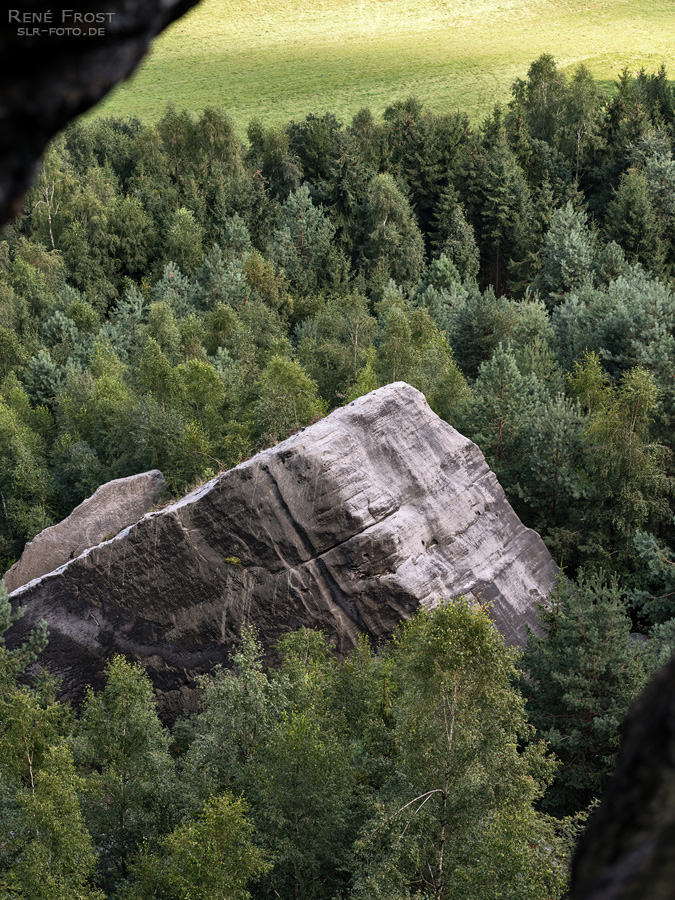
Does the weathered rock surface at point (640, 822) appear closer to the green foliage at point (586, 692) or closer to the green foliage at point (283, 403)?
the green foliage at point (586, 692)

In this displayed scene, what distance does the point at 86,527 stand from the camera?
33688 millimetres

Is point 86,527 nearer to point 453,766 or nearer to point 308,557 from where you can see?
point 308,557

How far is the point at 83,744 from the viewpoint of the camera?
65.4 ft

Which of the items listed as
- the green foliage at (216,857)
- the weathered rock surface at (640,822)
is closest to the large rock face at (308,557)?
the green foliage at (216,857)

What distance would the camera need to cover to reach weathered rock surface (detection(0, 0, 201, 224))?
193 cm

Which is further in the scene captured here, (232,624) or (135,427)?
(135,427)

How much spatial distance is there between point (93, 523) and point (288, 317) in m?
→ 32.4

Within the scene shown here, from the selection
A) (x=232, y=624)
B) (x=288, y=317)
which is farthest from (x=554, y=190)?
(x=232, y=624)

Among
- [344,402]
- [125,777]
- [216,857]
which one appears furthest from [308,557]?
[344,402]

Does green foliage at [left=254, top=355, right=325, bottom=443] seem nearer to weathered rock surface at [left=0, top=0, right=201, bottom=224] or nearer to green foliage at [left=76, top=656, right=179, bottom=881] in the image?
green foliage at [left=76, top=656, right=179, bottom=881]

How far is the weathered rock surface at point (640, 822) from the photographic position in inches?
72.1

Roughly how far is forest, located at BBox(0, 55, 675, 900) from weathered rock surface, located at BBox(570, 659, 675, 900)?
1156 centimetres

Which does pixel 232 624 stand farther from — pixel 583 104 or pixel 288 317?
pixel 583 104

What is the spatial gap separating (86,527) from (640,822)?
1335 inches
